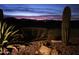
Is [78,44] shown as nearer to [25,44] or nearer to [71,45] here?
[71,45]

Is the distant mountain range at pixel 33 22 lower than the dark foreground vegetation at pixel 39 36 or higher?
higher

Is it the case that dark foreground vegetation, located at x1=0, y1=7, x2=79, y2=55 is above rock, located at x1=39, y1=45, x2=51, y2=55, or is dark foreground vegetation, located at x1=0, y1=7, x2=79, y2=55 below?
above

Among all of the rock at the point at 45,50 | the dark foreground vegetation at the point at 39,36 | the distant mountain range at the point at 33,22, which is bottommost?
the rock at the point at 45,50

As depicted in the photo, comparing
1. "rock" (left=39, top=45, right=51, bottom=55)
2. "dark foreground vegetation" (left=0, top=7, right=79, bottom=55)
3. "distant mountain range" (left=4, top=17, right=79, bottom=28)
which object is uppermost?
"distant mountain range" (left=4, top=17, right=79, bottom=28)

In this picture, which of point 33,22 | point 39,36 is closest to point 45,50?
point 39,36

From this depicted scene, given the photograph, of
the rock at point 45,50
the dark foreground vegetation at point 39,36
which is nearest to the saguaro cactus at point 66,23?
the dark foreground vegetation at point 39,36

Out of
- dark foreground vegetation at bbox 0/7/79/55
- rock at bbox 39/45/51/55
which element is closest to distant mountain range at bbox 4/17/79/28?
dark foreground vegetation at bbox 0/7/79/55

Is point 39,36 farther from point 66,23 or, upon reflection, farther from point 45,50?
point 66,23

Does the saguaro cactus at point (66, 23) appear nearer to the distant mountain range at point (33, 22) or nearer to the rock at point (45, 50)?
the distant mountain range at point (33, 22)

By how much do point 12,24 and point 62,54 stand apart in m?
0.64

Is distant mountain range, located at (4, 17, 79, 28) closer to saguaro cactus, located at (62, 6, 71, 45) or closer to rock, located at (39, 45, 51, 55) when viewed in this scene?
saguaro cactus, located at (62, 6, 71, 45)

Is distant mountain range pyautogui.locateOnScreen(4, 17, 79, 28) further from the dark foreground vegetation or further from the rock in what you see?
the rock

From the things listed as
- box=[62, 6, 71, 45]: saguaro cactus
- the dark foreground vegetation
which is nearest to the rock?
the dark foreground vegetation
